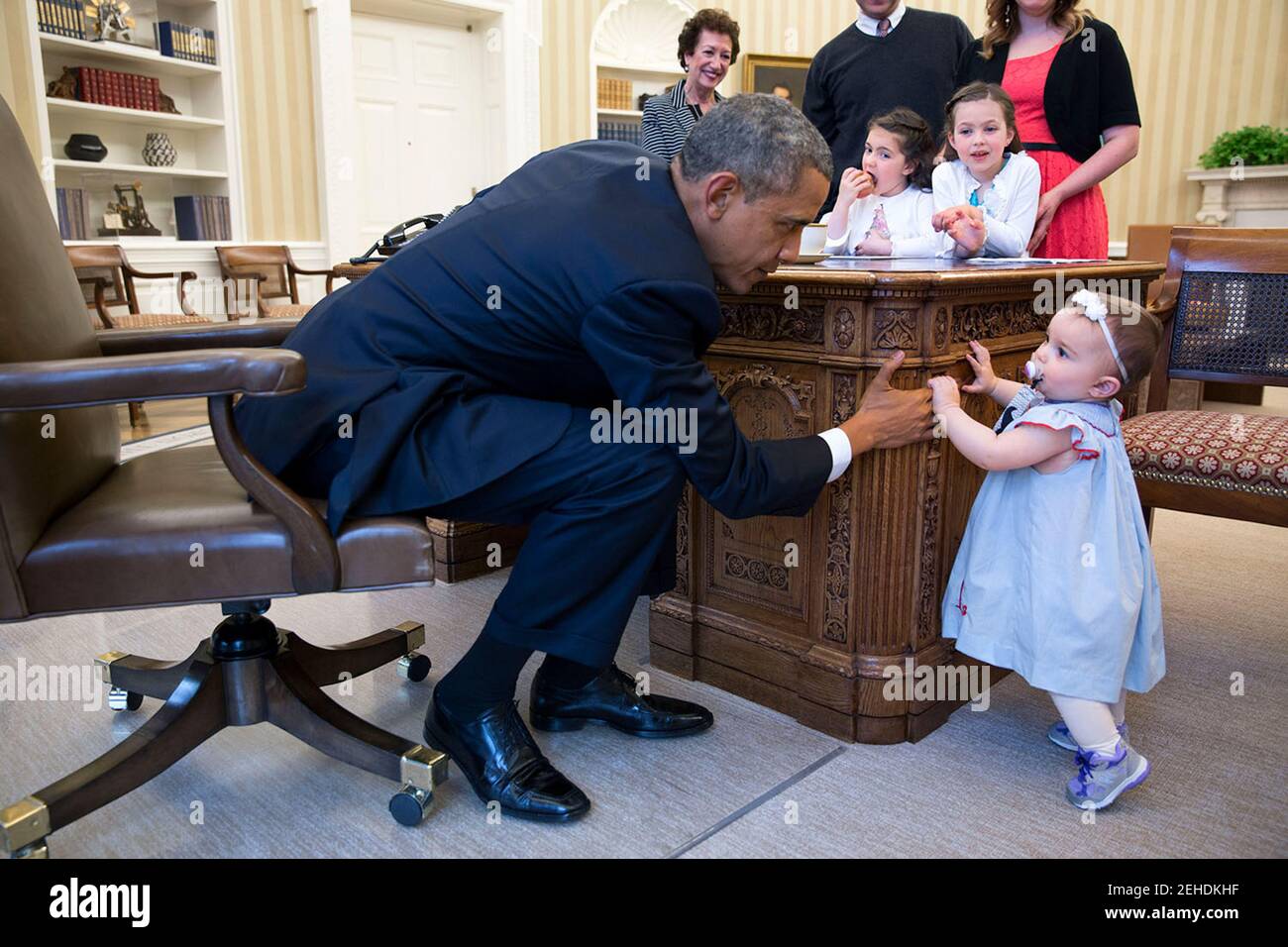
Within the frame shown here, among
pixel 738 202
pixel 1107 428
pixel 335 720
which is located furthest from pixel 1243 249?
pixel 335 720

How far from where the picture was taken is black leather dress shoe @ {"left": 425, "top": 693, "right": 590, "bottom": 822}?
5.37 feet

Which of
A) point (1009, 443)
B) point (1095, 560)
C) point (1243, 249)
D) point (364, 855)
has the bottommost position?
point (364, 855)

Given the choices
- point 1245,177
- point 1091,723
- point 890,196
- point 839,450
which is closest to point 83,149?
point 890,196

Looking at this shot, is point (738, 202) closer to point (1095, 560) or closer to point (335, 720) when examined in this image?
point (1095, 560)

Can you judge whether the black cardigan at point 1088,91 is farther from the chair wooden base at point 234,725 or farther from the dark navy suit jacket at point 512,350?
the chair wooden base at point 234,725

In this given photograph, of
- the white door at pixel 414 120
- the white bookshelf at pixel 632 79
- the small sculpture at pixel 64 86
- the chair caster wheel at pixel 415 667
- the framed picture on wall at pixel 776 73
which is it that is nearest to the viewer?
the chair caster wheel at pixel 415 667

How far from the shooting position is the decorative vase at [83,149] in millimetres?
5645

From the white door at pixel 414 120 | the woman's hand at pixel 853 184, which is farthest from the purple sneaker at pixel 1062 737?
the white door at pixel 414 120

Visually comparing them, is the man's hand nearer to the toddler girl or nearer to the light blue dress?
the toddler girl

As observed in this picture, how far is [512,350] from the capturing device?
1.59 meters

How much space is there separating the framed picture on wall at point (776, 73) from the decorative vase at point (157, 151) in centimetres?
435

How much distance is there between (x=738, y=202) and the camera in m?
1.52

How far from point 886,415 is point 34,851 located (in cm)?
150

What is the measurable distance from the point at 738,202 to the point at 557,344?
1.16ft
